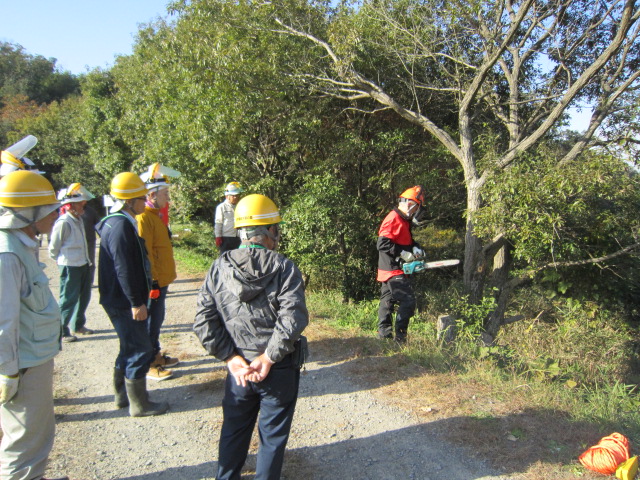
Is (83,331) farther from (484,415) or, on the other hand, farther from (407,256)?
(484,415)

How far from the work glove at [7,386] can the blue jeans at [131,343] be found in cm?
114

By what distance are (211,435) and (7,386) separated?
1594 mm

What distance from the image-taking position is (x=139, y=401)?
3.74m

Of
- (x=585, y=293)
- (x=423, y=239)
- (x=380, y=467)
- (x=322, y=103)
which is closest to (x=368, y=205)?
(x=322, y=103)

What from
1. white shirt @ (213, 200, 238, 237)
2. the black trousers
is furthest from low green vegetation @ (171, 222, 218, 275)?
the black trousers

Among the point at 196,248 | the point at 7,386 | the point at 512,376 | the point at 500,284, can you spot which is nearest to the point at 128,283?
the point at 7,386

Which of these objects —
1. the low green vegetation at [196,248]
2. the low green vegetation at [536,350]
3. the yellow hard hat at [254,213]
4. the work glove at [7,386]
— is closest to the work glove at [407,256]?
the low green vegetation at [536,350]

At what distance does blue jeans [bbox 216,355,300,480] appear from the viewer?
2568mm

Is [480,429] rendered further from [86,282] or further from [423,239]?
[423,239]

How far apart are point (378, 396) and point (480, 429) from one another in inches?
38.3

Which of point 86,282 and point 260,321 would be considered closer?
point 260,321

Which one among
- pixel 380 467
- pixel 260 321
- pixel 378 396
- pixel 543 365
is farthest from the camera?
pixel 543 365

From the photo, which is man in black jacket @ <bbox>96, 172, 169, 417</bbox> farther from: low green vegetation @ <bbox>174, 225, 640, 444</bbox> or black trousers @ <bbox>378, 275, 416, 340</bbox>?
black trousers @ <bbox>378, 275, 416, 340</bbox>

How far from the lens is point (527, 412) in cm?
371
